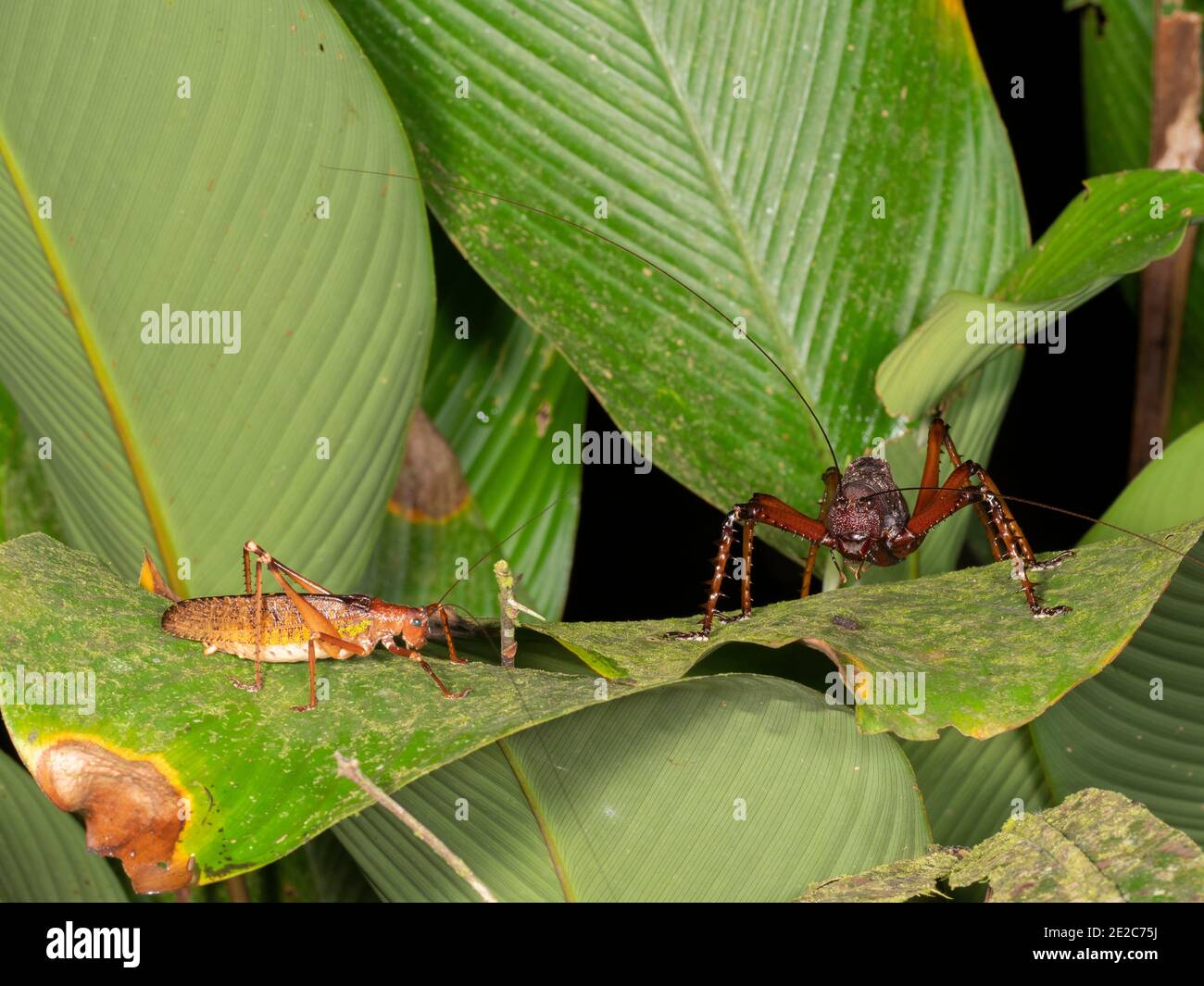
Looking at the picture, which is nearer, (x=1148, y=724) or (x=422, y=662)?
(x=422, y=662)

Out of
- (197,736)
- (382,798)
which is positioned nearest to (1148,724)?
(382,798)

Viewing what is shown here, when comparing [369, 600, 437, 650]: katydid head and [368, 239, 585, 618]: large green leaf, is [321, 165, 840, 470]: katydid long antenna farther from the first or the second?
[369, 600, 437, 650]: katydid head

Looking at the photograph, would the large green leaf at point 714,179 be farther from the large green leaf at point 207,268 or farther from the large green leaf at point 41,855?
the large green leaf at point 41,855

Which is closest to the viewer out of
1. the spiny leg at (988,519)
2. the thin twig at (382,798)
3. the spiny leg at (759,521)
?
the thin twig at (382,798)

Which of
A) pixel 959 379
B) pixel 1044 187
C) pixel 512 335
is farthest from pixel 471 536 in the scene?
pixel 1044 187

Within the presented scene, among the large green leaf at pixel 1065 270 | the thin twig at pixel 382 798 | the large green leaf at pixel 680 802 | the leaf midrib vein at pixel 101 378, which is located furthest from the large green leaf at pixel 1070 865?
the leaf midrib vein at pixel 101 378

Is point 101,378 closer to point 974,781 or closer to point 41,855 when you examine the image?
point 41,855

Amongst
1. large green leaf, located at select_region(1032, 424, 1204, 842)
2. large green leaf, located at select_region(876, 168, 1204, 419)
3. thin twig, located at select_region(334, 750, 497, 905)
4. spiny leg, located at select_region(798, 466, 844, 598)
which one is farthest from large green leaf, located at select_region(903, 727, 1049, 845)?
thin twig, located at select_region(334, 750, 497, 905)
